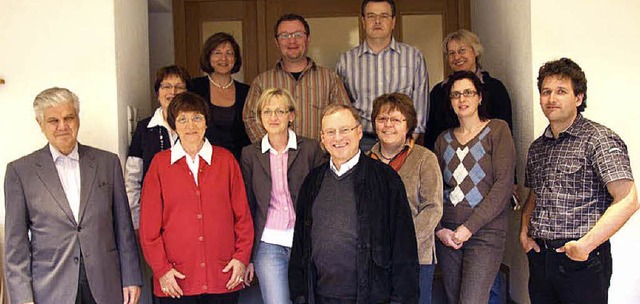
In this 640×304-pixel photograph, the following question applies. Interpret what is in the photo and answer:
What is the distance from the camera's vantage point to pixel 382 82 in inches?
144

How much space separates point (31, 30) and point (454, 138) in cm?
231

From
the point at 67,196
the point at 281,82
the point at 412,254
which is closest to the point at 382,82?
the point at 281,82

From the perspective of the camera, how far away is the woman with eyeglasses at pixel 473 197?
3.02 metres

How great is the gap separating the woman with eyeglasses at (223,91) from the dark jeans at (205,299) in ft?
3.14

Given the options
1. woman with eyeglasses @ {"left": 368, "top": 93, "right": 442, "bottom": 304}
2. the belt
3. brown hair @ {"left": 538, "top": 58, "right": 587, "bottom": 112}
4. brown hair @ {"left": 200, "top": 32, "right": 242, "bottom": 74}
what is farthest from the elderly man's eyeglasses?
the belt

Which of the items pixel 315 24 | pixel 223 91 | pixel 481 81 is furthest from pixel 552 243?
pixel 315 24

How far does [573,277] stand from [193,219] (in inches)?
64.5

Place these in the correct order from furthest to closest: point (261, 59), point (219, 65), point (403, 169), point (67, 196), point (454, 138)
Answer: point (261, 59) < point (219, 65) < point (454, 138) < point (403, 169) < point (67, 196)

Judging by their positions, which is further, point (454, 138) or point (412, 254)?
point (454, 138)

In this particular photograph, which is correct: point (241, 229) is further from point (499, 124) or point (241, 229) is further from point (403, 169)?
point (499, 124)

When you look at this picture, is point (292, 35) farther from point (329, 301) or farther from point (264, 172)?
point (329, 301)

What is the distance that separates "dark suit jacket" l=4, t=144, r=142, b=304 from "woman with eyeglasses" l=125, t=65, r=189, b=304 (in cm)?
54

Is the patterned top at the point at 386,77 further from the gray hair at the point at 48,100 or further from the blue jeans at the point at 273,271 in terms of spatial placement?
the gray hair at the point at 48,100

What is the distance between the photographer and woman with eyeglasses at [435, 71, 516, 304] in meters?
3.02
